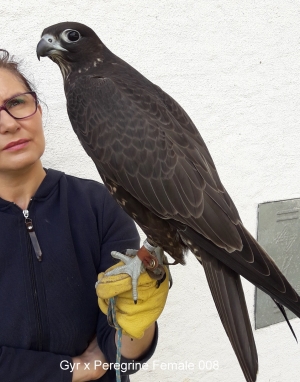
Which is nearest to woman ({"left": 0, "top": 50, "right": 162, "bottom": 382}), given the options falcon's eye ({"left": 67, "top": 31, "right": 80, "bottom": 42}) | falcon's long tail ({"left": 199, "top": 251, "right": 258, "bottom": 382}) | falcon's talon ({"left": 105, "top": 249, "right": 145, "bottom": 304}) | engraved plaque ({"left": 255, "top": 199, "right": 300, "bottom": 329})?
falcon's talon ({"left": 105, "top": 249, "right": 145, "bottom": 304})

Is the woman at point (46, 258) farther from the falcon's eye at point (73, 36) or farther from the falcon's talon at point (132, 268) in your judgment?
the falcon's eye at point (73, 36)

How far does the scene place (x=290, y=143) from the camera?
2650 millimetres

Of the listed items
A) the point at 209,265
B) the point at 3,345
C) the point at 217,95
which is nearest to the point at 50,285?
the point at 3,345

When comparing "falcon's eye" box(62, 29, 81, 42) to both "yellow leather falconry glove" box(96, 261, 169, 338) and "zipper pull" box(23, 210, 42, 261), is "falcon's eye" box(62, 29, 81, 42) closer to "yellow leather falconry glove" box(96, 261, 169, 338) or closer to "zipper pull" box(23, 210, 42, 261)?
"zipper pull" box(23, 210, 42, 261)

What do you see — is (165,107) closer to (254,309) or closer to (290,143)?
(290,143)

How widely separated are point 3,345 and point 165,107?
0.98m

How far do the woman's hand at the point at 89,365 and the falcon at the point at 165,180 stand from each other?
399 mm

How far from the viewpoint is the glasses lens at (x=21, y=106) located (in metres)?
1.50

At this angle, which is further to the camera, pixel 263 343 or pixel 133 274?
pixel 263 343

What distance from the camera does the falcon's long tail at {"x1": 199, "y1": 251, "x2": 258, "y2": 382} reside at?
1272 mm

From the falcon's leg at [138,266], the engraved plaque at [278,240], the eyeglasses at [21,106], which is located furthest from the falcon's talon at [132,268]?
the engraved plaque at [278,240]

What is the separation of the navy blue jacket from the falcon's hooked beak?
0.44m

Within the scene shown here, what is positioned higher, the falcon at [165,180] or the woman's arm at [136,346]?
the falcon at [165,180]

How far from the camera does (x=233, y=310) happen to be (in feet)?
4.37
